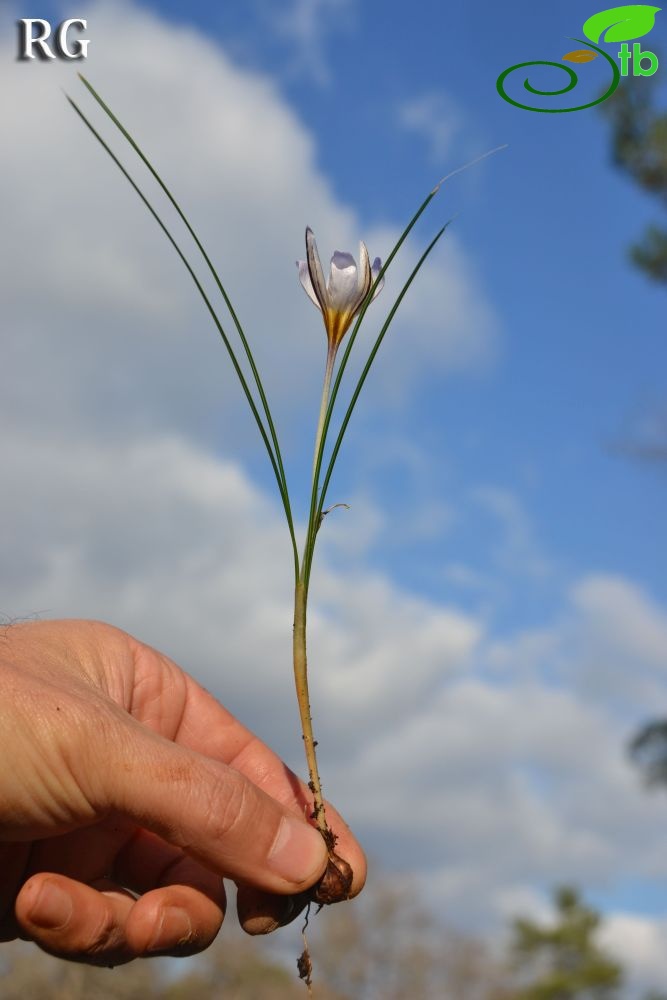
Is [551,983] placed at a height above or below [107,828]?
above

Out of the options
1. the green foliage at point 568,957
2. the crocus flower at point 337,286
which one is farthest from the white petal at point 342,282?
the green foliage at point 568,957

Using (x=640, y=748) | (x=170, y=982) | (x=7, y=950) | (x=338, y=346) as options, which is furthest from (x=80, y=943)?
(x=170, y=982)

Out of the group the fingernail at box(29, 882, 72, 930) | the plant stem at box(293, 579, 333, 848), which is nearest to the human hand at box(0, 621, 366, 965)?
the fingernail at box(29, 882, 72, 930)

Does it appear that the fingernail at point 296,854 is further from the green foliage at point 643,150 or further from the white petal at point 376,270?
the green foliage at point 643,150

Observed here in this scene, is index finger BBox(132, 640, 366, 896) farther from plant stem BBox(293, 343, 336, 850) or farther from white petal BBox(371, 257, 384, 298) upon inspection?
white petal BBox(371, 257, 384, 298)

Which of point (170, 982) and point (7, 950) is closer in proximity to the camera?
point (7, 950)

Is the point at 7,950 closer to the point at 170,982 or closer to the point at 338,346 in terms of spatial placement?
the point at 170,982

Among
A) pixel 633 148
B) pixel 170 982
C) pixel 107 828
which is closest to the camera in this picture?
pixel 107 828
